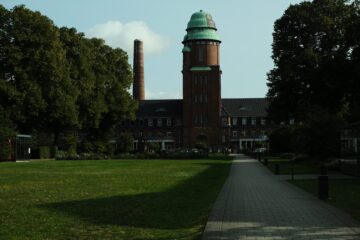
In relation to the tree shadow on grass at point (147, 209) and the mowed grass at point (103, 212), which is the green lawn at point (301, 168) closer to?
the mowed grass at point (103, 212)

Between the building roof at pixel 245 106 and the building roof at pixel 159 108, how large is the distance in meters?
11.4

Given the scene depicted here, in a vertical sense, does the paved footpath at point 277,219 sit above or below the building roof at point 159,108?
below

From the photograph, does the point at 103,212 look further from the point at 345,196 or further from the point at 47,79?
the point at 47,79

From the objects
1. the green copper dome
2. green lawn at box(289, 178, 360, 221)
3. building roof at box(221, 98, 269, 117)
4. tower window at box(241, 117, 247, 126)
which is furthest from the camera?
building roof at box(221, 98, 269, 117)

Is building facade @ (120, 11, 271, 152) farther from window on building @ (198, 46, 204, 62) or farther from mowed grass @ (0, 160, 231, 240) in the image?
mowed grass @ (0, 160, 231, 240)

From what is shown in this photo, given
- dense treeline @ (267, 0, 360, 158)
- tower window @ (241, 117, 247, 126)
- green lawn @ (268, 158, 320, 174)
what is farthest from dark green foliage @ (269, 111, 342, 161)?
tower window @ (241, 117, 247, 126)

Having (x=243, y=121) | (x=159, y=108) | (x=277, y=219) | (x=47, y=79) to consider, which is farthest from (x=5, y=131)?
(x=243, y=121)

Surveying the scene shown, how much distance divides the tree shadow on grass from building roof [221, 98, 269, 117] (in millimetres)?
124791

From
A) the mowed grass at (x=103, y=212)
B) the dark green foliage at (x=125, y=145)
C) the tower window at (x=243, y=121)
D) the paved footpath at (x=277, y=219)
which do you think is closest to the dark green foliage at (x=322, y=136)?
the mowed grass at (x=103, y=212)

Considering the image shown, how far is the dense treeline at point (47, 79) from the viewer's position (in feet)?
202

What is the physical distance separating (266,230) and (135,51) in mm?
125919

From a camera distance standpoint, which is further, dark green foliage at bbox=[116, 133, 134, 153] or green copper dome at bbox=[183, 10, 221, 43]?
green copper dome at bbox=[183, 10, 221, 43]

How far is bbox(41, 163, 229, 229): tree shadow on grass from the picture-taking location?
12.8 m

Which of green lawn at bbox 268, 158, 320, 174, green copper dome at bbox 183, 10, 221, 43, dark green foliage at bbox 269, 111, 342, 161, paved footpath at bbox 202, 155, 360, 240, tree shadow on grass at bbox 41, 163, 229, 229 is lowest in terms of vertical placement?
paved footpath at bbox 202, 155, 360, 240
